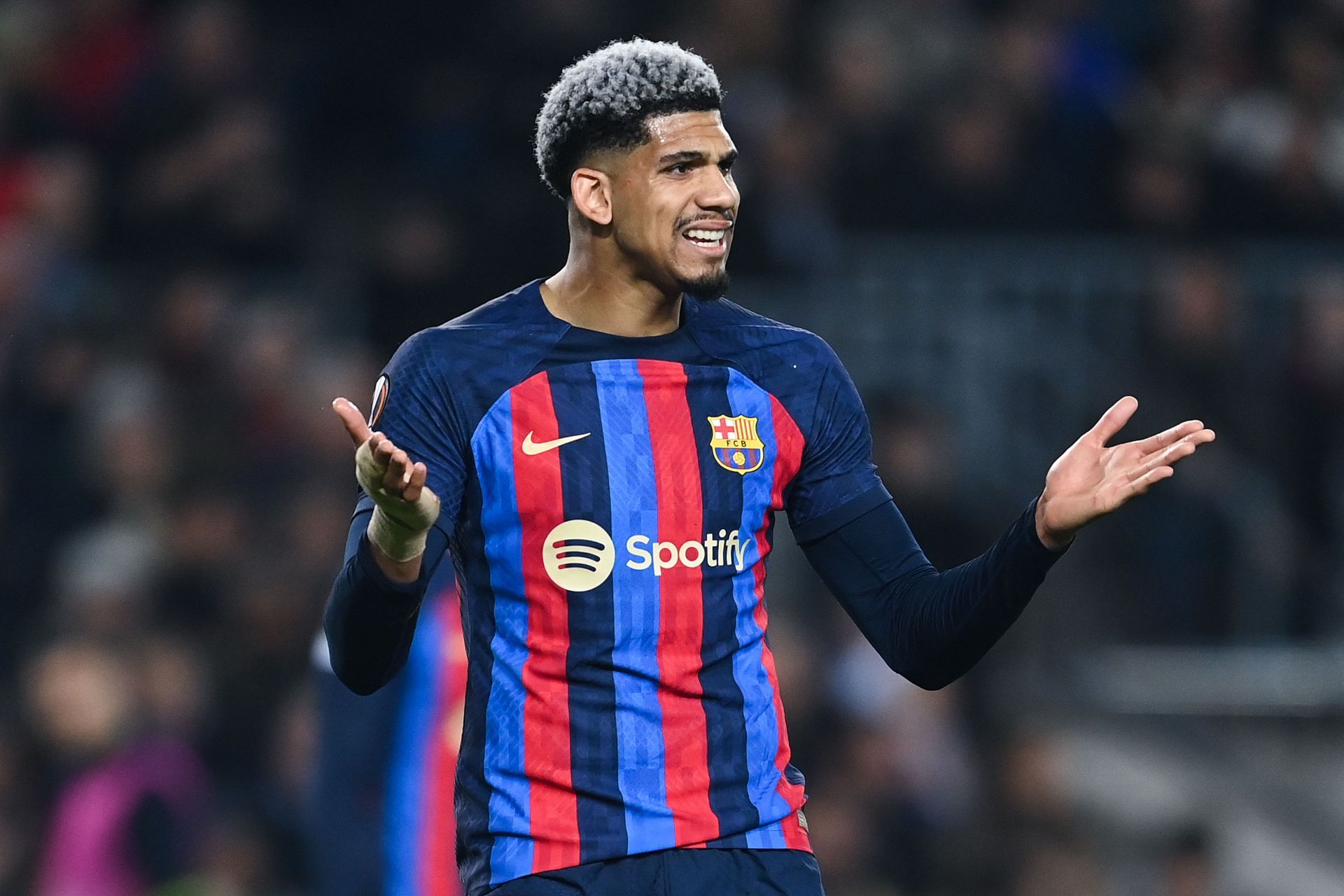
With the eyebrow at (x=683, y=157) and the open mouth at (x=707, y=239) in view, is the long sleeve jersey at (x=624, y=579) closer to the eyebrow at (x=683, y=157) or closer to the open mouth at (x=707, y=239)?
the open mouth at (x=707, y=239)

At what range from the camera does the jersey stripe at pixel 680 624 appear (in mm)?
3273

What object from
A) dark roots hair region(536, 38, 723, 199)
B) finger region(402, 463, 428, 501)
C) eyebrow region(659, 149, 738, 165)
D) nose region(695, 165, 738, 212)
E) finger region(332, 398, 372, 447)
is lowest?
finger region(402, 463, 428, 501)

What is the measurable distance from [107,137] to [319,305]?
1229 mm

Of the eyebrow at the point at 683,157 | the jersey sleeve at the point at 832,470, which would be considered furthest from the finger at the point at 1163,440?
the eyebrow at the point at 683,157

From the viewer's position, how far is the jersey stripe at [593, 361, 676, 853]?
128 inches

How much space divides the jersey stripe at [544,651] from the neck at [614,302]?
20 centimetres

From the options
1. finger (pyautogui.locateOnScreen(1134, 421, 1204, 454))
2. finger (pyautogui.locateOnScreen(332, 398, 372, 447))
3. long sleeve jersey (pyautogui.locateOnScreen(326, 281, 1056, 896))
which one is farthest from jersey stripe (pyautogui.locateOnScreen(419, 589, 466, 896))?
finger (pyautogui.locateOnScreen(1134, 421, 1204, 454))

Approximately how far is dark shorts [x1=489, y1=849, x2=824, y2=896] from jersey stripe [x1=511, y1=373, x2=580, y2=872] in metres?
0.03

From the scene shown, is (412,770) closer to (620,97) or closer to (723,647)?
(723,647)

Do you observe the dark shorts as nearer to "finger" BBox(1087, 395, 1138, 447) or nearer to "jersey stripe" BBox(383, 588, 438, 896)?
"finger" BBox(1087, 395, 1138, 447)

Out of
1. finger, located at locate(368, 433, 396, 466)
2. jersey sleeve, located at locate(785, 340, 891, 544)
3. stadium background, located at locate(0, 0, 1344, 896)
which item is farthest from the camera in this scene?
stadium background, located at locate(0, 0, 1344, 896)

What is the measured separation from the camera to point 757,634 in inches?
136

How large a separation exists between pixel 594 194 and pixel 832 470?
635mm

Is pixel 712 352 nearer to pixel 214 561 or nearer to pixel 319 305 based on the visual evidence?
pixel 214 561
